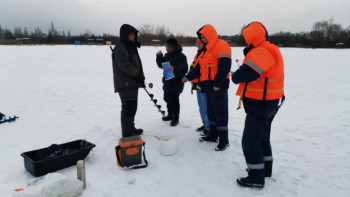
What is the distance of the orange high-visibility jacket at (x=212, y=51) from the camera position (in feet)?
12.6

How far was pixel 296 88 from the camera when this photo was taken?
1030cm

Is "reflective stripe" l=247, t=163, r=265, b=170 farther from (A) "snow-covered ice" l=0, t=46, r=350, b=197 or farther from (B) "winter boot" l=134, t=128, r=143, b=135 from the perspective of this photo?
(B) "winter boot" l=134, t=128, r=143, b=135

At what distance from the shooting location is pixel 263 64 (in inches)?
106

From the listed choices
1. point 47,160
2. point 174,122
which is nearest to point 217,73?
point 174,122

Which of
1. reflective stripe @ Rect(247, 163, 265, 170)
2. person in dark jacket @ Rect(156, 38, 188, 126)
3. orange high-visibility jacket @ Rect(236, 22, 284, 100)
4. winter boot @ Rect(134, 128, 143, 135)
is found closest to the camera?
orange high-visibility jacket @ Rect(236, 22, 284, 100)

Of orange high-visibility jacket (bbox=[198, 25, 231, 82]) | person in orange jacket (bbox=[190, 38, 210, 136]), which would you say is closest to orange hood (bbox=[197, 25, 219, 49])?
orange high-visibility jacket (bbox=[198, 25, 231, 82])

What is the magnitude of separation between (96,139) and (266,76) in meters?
3.26

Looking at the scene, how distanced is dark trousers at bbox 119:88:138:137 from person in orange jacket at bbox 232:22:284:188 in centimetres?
197

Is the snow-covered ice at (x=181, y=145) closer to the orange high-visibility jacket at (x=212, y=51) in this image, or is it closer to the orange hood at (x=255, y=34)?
the orange high-visibility jacket at (x=212, y=51)

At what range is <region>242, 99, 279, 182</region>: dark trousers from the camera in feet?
9.61

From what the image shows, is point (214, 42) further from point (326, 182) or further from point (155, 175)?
point (326, 182)

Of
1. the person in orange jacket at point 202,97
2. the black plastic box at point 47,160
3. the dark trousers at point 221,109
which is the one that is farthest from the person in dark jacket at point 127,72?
the dark trousers at point 221,109

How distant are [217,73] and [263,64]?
117cm

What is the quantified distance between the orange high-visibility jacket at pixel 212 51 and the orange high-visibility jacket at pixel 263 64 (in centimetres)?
90
